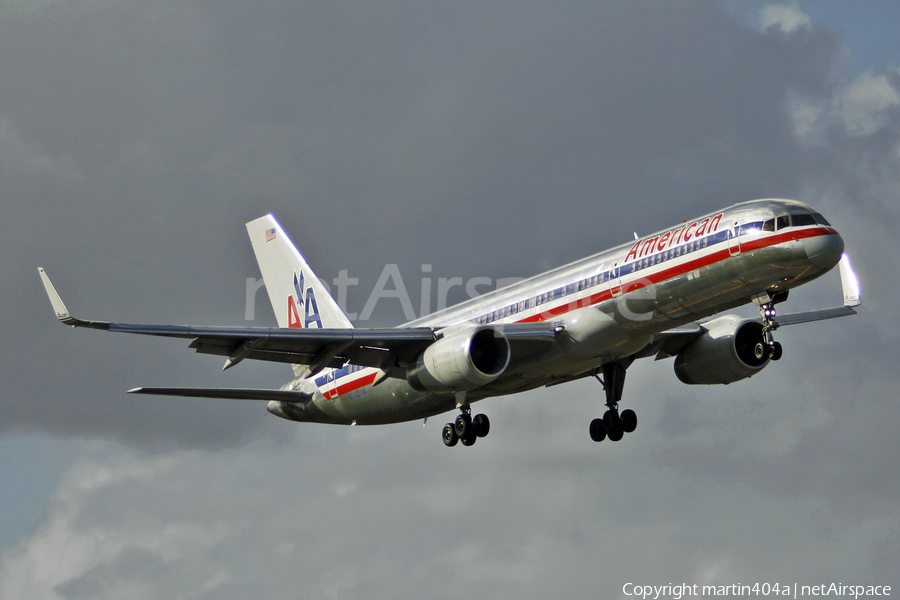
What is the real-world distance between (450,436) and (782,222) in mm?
14656

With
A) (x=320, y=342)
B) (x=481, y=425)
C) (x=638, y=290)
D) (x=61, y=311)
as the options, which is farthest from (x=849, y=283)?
(x=61, y=311)

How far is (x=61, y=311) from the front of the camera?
3191 centimetres

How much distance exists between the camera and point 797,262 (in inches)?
1289

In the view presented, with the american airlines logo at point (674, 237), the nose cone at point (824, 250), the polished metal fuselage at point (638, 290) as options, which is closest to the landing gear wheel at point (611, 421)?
the polished metal fuselage at point (638, 290)

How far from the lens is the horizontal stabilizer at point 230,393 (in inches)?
1494

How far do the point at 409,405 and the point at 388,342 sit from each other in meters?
4.90

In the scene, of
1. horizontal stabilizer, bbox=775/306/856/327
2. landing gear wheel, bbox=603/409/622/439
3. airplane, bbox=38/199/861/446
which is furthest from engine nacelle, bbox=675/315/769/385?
landing gear wheel, bbox=603/409/622/439

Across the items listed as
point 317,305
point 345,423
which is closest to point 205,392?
point 345,423

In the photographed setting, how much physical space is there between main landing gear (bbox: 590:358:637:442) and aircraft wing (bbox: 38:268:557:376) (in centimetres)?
704

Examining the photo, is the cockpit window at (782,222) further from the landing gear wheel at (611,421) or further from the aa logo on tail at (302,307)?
the aa logo on tail at (302,307)

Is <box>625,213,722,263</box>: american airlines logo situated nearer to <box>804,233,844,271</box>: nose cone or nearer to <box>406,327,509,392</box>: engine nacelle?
<box>804,233,844,271</box>: nose cone

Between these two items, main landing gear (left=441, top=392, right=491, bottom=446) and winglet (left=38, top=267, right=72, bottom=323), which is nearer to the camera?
winglet (left=38, top=267, right=72, bottom=323)

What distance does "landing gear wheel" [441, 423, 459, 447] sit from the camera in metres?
40.5

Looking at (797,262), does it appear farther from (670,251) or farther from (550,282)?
(550,282)
